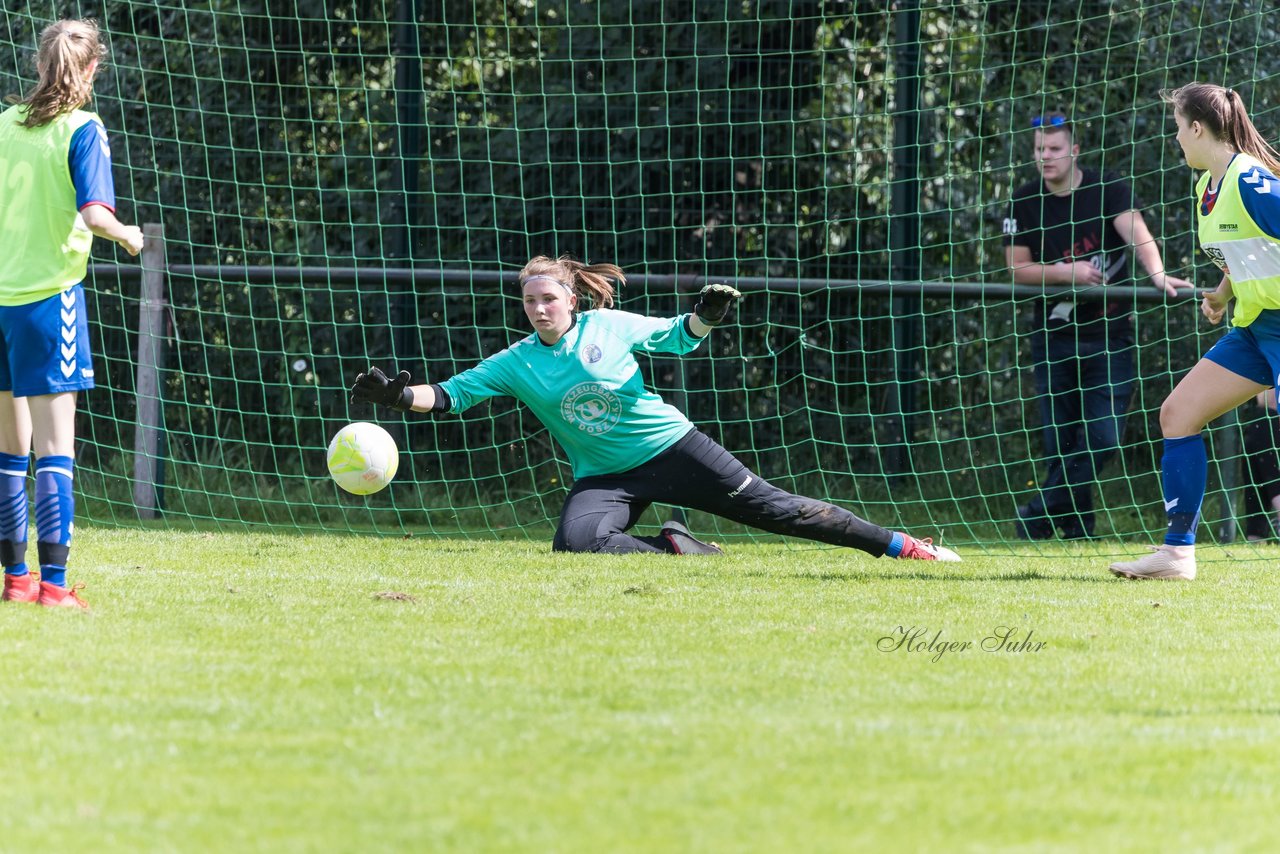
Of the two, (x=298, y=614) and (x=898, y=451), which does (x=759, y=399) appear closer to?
(x=898, y=451)

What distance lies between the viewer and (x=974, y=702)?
324 cm

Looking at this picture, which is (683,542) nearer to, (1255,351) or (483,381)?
(483,381)

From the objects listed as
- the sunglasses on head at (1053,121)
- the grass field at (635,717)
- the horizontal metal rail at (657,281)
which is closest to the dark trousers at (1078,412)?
the horizontal metal rail at (657,281)

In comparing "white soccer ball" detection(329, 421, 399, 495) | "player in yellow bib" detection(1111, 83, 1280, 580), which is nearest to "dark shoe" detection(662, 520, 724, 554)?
"white soccer ball" detection(329, 421, 399, 495)

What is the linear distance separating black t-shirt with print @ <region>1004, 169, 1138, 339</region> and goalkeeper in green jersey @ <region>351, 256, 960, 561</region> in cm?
169

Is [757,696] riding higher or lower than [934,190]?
lower

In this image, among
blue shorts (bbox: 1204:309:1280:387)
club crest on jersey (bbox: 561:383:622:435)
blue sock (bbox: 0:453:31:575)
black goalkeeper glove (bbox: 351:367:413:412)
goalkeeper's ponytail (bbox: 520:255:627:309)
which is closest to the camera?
blue sock (bbox: 0:453:31:575)

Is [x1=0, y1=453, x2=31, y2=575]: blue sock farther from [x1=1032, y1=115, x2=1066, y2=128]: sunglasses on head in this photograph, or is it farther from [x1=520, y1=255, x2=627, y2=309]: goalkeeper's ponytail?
[x1=1032, y1=115, x2=1066, y2=128]: sunglasses on head

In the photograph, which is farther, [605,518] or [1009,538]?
[1009,538]

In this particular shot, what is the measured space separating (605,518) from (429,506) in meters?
2.59

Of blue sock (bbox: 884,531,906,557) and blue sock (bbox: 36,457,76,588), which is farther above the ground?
blue sock (bbox: 36,457,76,588)

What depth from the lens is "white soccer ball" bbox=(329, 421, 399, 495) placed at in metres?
5.62

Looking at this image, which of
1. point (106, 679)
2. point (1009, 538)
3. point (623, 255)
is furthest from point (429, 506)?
point (106, 679)

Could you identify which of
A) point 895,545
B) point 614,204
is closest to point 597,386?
point 895,545
